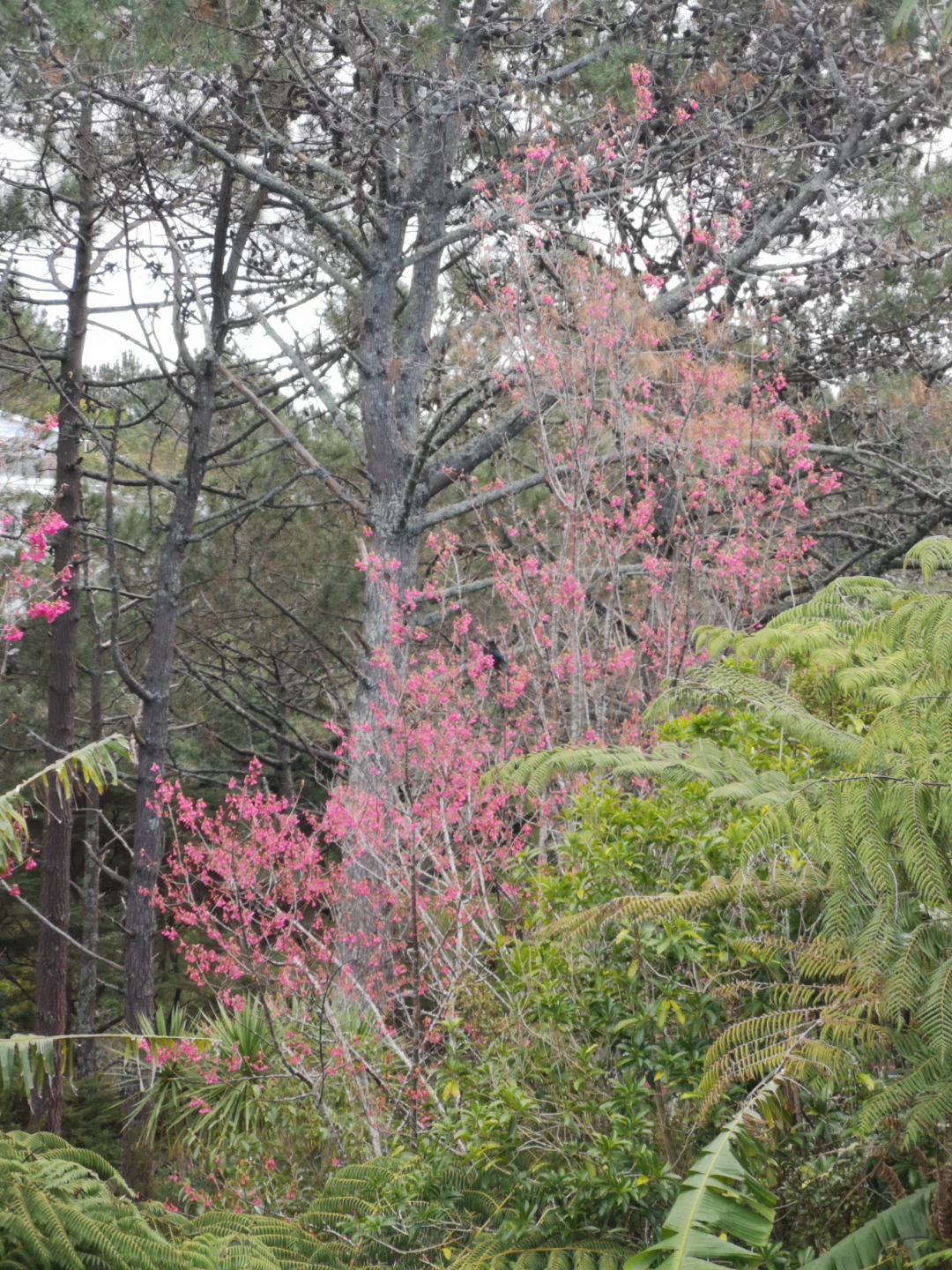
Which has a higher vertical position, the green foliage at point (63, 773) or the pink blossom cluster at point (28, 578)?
the pink blossom cluster at point (28, 578)

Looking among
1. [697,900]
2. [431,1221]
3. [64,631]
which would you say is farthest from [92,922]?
[697,900]

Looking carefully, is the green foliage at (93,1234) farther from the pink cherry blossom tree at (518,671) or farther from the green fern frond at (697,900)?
the green fern frond at (697,900)

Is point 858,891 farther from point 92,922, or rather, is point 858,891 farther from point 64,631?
point 92,922

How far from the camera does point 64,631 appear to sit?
10.9 metres

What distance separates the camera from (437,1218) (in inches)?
154

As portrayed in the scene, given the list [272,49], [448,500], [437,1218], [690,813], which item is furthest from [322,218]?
[437,1218]

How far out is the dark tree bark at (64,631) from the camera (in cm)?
1015

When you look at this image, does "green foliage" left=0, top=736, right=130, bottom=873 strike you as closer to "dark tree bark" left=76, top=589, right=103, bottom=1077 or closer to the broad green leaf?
the broad green leaf

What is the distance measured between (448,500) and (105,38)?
8501 millimetres

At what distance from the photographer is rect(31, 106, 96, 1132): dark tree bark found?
1015 cm

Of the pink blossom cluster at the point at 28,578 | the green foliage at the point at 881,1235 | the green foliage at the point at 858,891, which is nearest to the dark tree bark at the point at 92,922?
the pink blossom cluster at the point at 28,578

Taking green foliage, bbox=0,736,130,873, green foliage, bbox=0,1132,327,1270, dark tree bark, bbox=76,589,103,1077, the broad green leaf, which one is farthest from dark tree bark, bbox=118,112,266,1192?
the broad green leaf

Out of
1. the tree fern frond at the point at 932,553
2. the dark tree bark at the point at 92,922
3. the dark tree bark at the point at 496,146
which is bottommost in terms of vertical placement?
the dark tree bark at the point at 92,922

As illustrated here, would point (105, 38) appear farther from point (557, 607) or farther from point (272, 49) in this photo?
point (557, 607)
